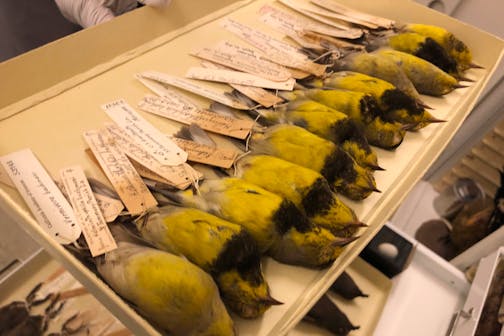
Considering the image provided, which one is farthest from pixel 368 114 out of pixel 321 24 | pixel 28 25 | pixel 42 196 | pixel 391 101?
pixel 28 25

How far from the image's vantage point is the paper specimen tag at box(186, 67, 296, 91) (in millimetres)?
803

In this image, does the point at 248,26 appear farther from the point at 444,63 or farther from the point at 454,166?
the point at 454,166

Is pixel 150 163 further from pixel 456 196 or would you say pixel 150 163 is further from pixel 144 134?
pixel 456 196

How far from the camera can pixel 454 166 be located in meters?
1.78

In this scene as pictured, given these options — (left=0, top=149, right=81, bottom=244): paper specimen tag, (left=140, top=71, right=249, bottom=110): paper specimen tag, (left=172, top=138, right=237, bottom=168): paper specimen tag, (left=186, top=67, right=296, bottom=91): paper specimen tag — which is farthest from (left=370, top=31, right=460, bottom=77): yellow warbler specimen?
(left=0, top=149, right=81, bottom=244): paper specimen tag

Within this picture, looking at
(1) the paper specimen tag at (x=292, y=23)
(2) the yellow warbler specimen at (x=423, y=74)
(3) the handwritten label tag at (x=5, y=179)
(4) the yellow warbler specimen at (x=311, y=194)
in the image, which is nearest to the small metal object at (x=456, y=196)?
(2) the yellow warbler specimen at (x=423, y=74)

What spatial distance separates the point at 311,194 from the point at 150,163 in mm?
258

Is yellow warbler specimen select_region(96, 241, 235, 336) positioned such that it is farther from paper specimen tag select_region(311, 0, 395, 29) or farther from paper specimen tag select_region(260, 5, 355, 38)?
paper specimen tag select_region(311, 0, 395, 29)

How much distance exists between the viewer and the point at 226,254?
50 centimetres

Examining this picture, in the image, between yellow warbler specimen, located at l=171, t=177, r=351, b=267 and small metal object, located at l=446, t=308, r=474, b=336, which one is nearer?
yellow warbler specimen, located at l=171, t=177, r=351, b=267

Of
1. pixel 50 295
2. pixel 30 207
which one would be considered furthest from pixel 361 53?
pixel 50 295

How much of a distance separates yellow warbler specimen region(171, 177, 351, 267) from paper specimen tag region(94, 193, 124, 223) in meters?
0.11

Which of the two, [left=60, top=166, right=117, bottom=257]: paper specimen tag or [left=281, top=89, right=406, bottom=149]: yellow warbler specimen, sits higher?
[left=281, top=89, right=406, bottom=149]: yellow warbler specimen

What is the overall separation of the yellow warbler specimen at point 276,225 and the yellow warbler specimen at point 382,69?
16.6 inches
